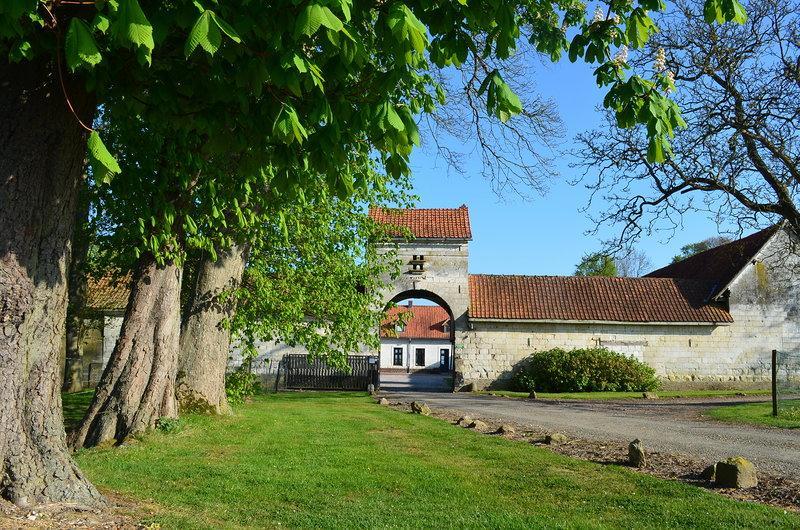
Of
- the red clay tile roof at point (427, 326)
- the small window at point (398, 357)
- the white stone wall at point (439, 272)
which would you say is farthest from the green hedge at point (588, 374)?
the small window at point (398, 357)

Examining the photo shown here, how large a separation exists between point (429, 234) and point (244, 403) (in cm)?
1386

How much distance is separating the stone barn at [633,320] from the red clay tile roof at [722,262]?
0.10 metres

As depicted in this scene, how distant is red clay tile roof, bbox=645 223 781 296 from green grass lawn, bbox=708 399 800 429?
9.47 meters

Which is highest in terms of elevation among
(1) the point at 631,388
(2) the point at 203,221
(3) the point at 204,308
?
(2) the point at 203,221

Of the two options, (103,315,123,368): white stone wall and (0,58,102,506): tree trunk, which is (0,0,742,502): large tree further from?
(103,315,123,368): white stone wall

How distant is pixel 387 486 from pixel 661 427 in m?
8.71

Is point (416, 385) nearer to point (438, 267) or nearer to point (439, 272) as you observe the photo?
point (439, 272)

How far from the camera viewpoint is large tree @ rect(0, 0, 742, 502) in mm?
4074

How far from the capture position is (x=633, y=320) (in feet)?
95.2

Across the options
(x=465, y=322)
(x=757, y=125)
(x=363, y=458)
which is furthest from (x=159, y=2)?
(x=465, y=322)

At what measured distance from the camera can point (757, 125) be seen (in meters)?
13.8

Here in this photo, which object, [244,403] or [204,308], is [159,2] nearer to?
[204,308]

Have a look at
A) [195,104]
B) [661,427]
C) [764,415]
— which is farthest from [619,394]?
[195,104]

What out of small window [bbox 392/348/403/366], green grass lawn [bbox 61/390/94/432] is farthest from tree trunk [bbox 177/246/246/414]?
small window [bbox 392/348/403/366]
